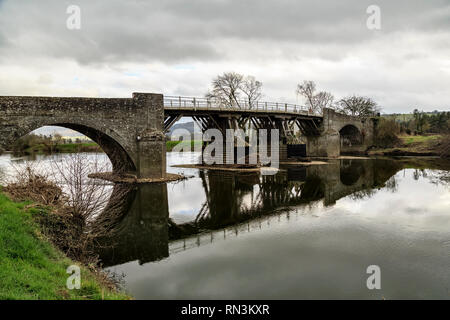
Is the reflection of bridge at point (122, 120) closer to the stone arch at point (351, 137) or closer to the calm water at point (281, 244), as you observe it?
the calm water at point (281, 244)

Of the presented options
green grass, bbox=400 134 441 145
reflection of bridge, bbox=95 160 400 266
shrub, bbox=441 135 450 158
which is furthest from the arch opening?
green grass, bbox=400 134 441 145

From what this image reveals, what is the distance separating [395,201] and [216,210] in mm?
10485

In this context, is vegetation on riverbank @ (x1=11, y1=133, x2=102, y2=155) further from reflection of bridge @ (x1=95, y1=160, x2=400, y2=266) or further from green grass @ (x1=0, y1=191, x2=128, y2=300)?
green grass @ (x1=0, y1=191, x2=128, y2=300)

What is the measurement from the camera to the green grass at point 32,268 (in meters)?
6.06

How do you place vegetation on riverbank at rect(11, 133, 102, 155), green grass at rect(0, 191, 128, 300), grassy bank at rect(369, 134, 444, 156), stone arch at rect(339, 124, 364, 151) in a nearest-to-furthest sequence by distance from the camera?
green grass at rect(0, 191, 128, 300)
grassy bank at rect(369, 134, 444, 156)
stone arch at rect(339, 124, 364, 151)
vegetation on riverbank at rect(11, 133, 102, 155)

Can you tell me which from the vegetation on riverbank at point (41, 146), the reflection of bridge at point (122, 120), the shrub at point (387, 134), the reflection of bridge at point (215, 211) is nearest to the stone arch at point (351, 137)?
the shrub at point (387, 134)

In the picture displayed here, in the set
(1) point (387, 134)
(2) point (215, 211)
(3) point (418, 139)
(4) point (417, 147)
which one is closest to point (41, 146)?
(2) point (215, 211)

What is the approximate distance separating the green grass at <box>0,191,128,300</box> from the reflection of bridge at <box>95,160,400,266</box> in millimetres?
2201

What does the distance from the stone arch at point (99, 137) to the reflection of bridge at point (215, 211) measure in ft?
16.2

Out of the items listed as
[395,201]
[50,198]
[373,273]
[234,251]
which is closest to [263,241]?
[234,251]

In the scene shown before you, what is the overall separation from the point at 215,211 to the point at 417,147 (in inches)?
2110

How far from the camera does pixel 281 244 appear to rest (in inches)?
441

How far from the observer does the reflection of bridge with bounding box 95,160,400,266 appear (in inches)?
452
